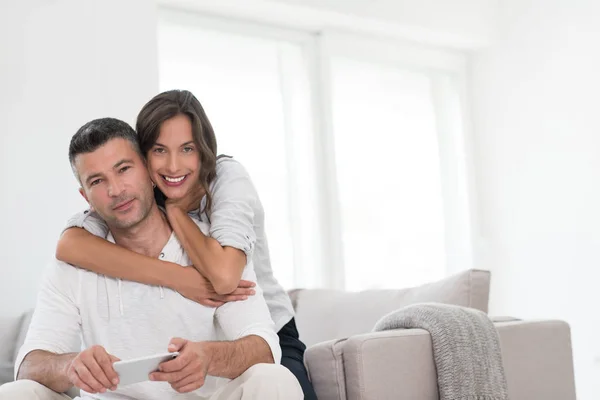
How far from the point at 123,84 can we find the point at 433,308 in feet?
7.13

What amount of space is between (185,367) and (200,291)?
34 centimetres

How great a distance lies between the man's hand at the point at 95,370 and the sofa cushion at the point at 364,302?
51.5 inches

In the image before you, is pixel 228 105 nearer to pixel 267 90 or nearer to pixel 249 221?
pixel 267 90

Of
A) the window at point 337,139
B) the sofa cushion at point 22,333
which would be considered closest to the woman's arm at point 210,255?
the sofa cushion at point 22,333

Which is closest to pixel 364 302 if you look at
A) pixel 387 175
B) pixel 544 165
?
pixel 387 175

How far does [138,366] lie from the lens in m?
1.56

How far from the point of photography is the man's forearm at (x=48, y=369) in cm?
175

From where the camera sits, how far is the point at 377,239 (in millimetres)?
4977

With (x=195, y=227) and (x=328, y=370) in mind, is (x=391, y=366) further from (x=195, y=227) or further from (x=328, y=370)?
(x=195, y=227)

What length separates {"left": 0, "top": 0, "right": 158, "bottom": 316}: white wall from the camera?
3.52 m

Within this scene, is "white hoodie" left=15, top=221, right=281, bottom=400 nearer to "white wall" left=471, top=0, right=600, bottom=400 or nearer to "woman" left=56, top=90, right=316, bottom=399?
"woman" left=56, top=90, right=316, bottom=399

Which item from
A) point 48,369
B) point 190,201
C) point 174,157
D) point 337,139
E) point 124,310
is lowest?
point 48,369

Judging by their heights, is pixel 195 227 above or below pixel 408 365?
above

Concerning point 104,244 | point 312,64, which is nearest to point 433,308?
point 104,244
